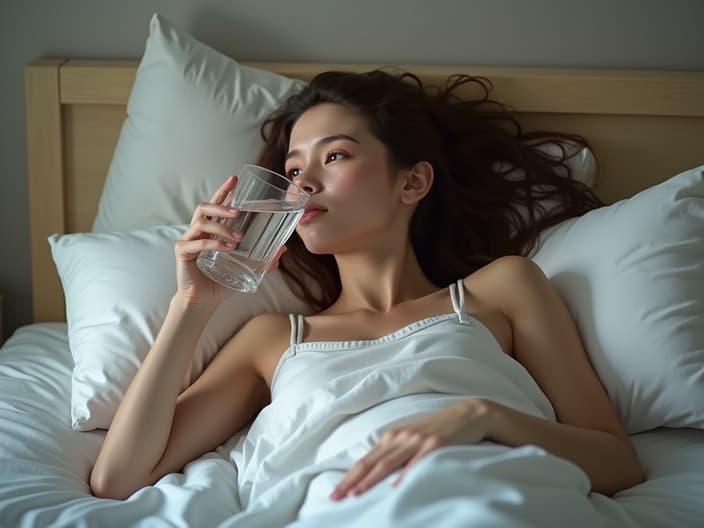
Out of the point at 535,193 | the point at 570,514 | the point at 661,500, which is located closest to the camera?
the point at 570,514

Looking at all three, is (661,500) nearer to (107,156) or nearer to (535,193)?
(535,193)

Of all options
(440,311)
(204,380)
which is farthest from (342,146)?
(204,380)

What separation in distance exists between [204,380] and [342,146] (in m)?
0.47

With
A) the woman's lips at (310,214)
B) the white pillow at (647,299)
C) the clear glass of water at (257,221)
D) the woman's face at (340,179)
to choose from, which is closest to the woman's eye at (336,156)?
the woman's face at (340,179)

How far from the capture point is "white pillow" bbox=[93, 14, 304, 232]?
2.00 m

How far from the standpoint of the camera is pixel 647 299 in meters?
1.68

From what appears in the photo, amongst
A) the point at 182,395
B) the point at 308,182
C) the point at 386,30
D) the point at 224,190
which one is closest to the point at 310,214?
the point at 308,182

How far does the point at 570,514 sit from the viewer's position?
3.96 ft

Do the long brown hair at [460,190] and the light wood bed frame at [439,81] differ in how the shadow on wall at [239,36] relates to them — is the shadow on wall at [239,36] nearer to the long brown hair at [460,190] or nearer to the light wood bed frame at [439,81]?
the light wood bed frame at [439,81]

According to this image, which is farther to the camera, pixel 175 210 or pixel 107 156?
pixel 107 156

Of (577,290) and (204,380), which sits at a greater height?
(577,290)

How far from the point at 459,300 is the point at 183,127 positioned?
71 centimetres

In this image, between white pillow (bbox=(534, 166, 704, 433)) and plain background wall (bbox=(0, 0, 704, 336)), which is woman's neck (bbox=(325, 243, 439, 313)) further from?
plain background wall (bbox=(0, 0, 704, 336))

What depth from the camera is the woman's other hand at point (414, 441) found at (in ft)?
4.23
